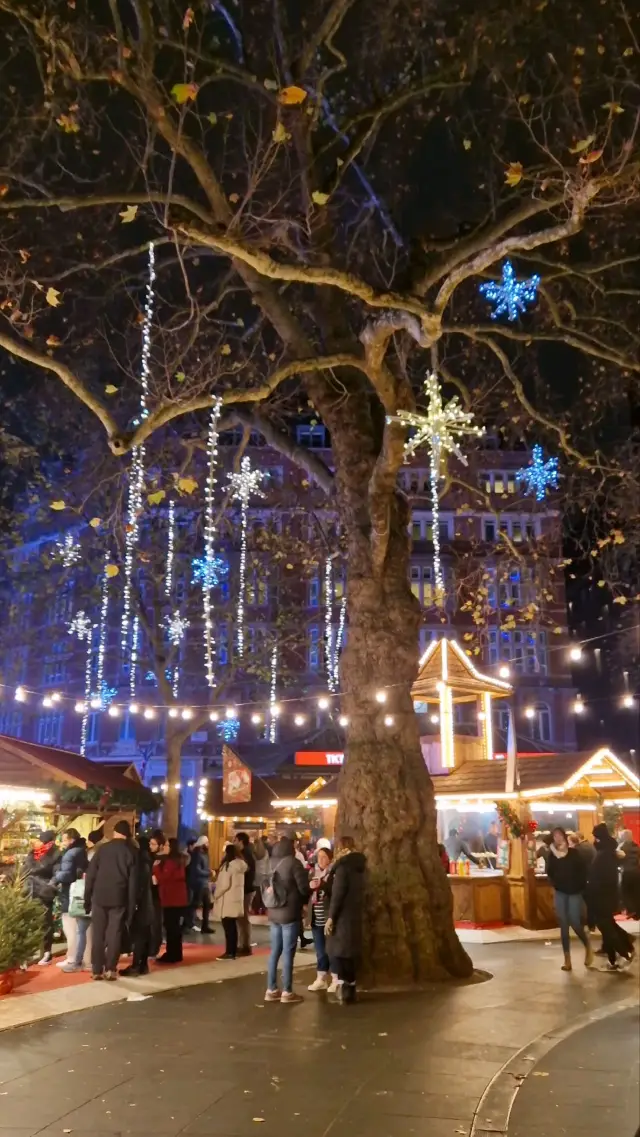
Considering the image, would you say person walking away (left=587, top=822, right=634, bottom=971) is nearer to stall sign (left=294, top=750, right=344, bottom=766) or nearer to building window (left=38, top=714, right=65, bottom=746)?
stall sign (left=294, top=750, right=344, bottom=766)

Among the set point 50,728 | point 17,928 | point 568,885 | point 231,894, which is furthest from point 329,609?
point 50,728

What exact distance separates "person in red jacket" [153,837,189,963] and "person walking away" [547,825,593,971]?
4893mm

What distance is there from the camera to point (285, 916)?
357 inches

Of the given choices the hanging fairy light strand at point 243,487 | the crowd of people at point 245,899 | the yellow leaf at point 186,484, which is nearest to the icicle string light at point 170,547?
the hanging fairy light strand at point 243,487

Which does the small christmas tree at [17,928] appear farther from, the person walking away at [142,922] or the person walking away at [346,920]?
the person walking away at [346,920]

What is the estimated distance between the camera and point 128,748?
44.4 m

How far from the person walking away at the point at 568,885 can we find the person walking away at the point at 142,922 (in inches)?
204

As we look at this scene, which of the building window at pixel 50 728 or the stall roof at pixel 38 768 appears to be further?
the building window at pixel 50 728

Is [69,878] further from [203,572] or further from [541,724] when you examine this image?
[541,724]

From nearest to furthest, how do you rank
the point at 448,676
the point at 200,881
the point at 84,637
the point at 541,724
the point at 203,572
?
the point at 200,881 < the point at 448,676 < the point at 203,572 < the point at 84,637 < the point at 541,724

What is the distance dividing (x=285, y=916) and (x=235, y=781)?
593 inches

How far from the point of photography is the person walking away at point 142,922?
1051cm

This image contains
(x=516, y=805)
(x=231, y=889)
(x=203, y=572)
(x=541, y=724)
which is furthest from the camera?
(x=541, y=724)

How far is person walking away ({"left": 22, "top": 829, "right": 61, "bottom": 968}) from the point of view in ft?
38.1
